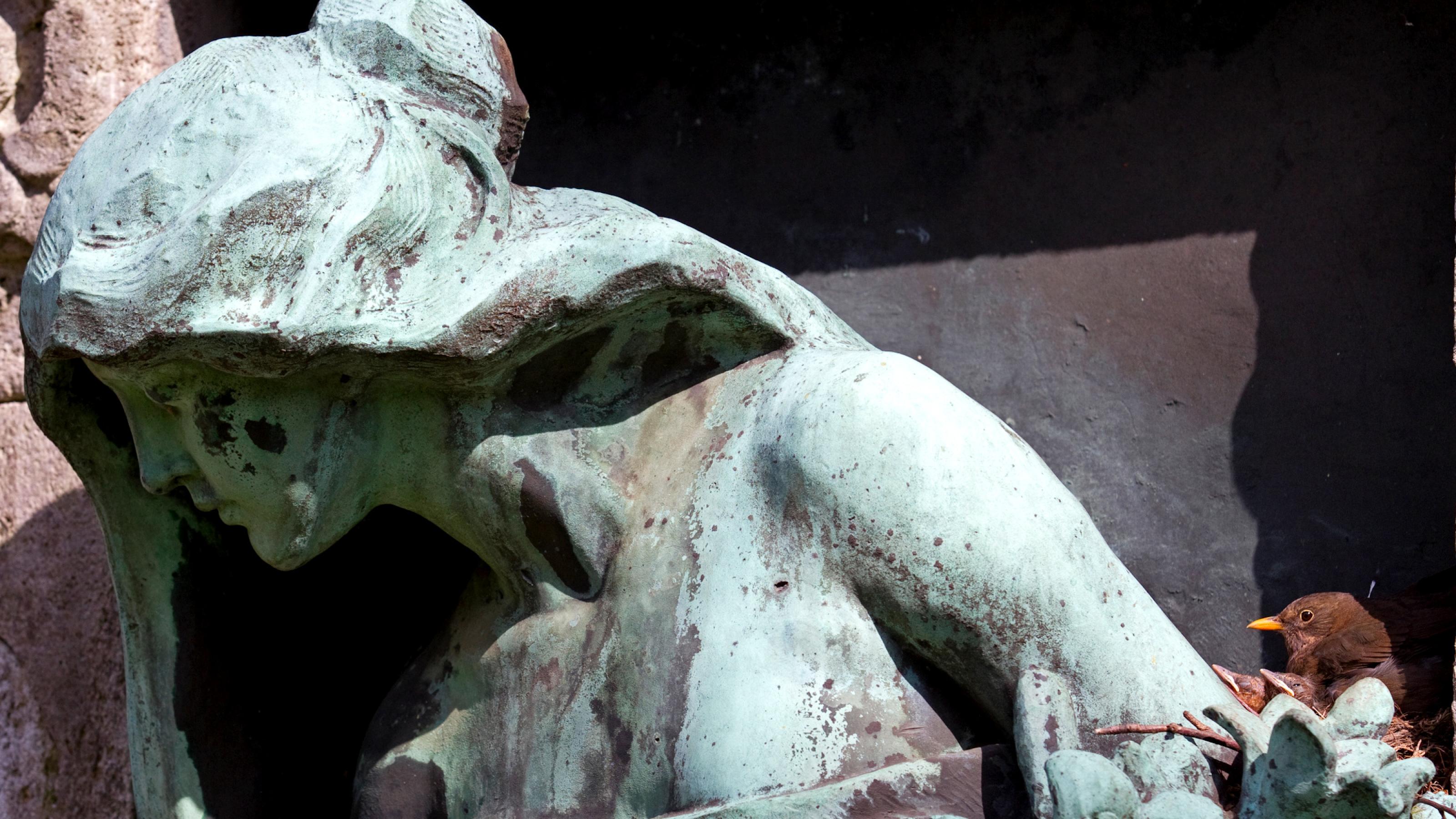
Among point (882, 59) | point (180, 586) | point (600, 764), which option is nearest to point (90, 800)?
point (180, 586)

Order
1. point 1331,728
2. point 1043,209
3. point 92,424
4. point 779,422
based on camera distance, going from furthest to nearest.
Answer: point 1043,209, point 92,424, point 779,422, point 1331,728

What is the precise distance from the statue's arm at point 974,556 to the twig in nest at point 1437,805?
167mm

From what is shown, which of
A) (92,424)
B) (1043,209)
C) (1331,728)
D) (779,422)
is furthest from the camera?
(1043,209)

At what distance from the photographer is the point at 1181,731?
1.23 meters

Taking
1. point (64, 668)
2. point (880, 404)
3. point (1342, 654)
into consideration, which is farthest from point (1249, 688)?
point (64, 668)

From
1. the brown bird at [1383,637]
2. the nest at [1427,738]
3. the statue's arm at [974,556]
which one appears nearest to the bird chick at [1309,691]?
the brown bird at [1383,637]

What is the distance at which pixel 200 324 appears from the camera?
124 centimetres

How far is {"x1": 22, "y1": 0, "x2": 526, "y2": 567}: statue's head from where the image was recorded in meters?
1.25

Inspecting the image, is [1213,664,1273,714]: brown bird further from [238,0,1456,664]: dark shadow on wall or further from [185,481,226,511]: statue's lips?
[185,481,226,511]: statue's lips

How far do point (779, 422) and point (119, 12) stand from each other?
1.13 meters

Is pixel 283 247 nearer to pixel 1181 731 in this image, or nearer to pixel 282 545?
pixel 282 545

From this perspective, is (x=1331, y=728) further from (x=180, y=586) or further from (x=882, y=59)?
(x=882, y=59)

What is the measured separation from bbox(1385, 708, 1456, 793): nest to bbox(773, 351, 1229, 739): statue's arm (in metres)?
0.38

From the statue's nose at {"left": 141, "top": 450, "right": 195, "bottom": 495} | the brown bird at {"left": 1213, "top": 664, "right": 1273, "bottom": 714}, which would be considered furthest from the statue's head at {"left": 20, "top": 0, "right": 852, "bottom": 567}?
the brown bird at {"left": 1213, "top": 664, "right": 1273, "bottom": 714}
